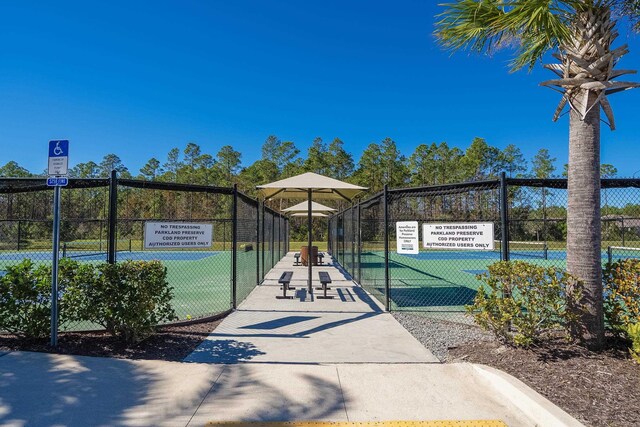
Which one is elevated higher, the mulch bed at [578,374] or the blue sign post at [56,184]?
the blue sign post at [56,184]

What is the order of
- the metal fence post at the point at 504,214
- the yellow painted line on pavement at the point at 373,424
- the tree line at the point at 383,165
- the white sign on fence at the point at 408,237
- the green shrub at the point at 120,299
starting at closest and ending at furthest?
the yellow painted line on pavement at the point at 373,424 < the green shrub at the point at 120,299 < the metal fence post at the point at 504,214 < the white sign on fence at the point at 408,237 < the tree line at the point at 383,165

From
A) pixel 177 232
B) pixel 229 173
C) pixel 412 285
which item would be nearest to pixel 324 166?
pixel 229 173

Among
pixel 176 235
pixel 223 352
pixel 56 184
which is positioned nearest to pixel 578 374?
pixel 223 352

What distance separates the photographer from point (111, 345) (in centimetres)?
476

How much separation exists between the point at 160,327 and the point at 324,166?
45.8 m

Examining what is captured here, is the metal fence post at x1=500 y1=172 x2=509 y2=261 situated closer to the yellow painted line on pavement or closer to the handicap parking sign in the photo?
the yellow painted line on pavement

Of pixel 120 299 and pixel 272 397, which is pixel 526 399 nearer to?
pixel 272 397

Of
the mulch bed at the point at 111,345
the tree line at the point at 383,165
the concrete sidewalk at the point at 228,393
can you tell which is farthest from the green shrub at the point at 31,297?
the tree line at the point at 383,165

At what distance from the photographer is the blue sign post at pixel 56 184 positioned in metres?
4.61

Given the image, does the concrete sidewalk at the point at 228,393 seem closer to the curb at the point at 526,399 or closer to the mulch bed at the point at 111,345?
the curb at the point at 526,399

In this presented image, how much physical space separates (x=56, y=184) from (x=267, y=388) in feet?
11.8

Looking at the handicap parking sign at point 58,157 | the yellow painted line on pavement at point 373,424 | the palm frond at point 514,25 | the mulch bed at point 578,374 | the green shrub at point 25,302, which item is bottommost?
the yellow painted line on pavement at point 373,424

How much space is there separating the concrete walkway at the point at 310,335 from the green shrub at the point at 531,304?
2.95 ft

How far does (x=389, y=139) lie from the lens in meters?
51.4
